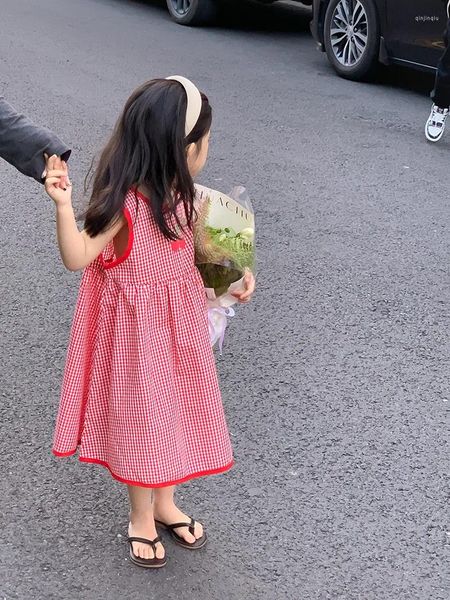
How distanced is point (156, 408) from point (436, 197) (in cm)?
385

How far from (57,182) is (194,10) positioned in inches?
379

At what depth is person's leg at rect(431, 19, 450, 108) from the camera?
7.00m

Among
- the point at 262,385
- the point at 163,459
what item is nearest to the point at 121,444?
the point at 163,459

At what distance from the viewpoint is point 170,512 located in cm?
299

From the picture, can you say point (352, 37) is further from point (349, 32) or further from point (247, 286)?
point (247, 286)

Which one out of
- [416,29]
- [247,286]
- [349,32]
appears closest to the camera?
[247,286]

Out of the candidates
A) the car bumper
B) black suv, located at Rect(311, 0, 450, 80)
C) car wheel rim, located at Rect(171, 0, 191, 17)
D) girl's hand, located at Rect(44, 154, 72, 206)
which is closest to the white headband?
girl's hand, located at Rect(44, 154, 72, 206)

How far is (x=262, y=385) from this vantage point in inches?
154

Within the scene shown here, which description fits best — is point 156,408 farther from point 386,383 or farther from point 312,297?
point 312,297

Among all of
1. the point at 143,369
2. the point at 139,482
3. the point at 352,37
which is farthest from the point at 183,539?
the point at 352,37

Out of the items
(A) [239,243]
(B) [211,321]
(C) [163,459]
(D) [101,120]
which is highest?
(A) [239,243]

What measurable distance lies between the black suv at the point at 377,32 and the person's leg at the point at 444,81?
65 centimetres

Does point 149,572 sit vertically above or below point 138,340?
below

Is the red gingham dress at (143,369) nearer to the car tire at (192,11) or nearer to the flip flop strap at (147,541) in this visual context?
the flip flop strap at (147,541)
